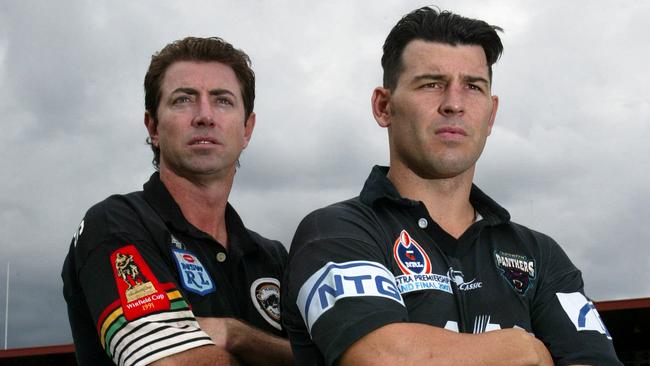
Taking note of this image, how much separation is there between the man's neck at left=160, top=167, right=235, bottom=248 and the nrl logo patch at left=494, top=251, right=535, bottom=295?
4.14 feet

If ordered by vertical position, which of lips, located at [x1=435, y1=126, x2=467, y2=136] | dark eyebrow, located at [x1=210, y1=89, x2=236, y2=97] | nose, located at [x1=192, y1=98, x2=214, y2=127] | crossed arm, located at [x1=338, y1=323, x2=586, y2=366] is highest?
dark eyebrow, located at [x1=210, y1=89, x2=236, y2=97]

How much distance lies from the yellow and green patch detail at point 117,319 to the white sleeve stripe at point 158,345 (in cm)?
10

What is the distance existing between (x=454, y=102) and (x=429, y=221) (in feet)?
1.51

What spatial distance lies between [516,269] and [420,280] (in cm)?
50

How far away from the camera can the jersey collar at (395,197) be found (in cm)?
284

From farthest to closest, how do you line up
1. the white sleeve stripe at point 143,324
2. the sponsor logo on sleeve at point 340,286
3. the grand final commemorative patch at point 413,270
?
the white sleeve stripe at point 143,324, the grand final commemorative patch at point 413,270, the sponsor logo on sleeve at point 340,286

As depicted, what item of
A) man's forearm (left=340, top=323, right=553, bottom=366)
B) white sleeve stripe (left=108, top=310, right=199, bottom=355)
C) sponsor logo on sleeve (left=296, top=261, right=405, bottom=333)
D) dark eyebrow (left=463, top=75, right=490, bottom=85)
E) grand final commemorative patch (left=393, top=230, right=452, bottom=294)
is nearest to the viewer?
man's forearm (left=340, top=323, right=553, bottom=366)

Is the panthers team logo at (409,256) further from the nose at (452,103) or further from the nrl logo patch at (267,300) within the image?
the nrl logo patch at (267,300)

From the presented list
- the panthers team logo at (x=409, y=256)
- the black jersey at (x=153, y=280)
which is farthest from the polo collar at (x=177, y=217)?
the panthers team logo at (x=409, y=256)

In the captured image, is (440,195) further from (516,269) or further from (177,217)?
(177,217)

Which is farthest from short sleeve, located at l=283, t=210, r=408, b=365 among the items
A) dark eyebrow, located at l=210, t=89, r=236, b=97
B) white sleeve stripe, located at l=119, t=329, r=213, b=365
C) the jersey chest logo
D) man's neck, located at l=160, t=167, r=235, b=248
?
dark eyebrow, located at l=210, t=89, r=236, b=97

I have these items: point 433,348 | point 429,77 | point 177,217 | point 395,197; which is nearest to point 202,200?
point 177,217

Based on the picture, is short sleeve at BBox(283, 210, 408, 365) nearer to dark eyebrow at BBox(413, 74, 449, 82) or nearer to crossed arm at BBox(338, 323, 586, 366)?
crossed arm at BBox(338, 323, 586, 366)

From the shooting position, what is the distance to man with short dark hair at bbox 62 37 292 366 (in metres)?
2.84
